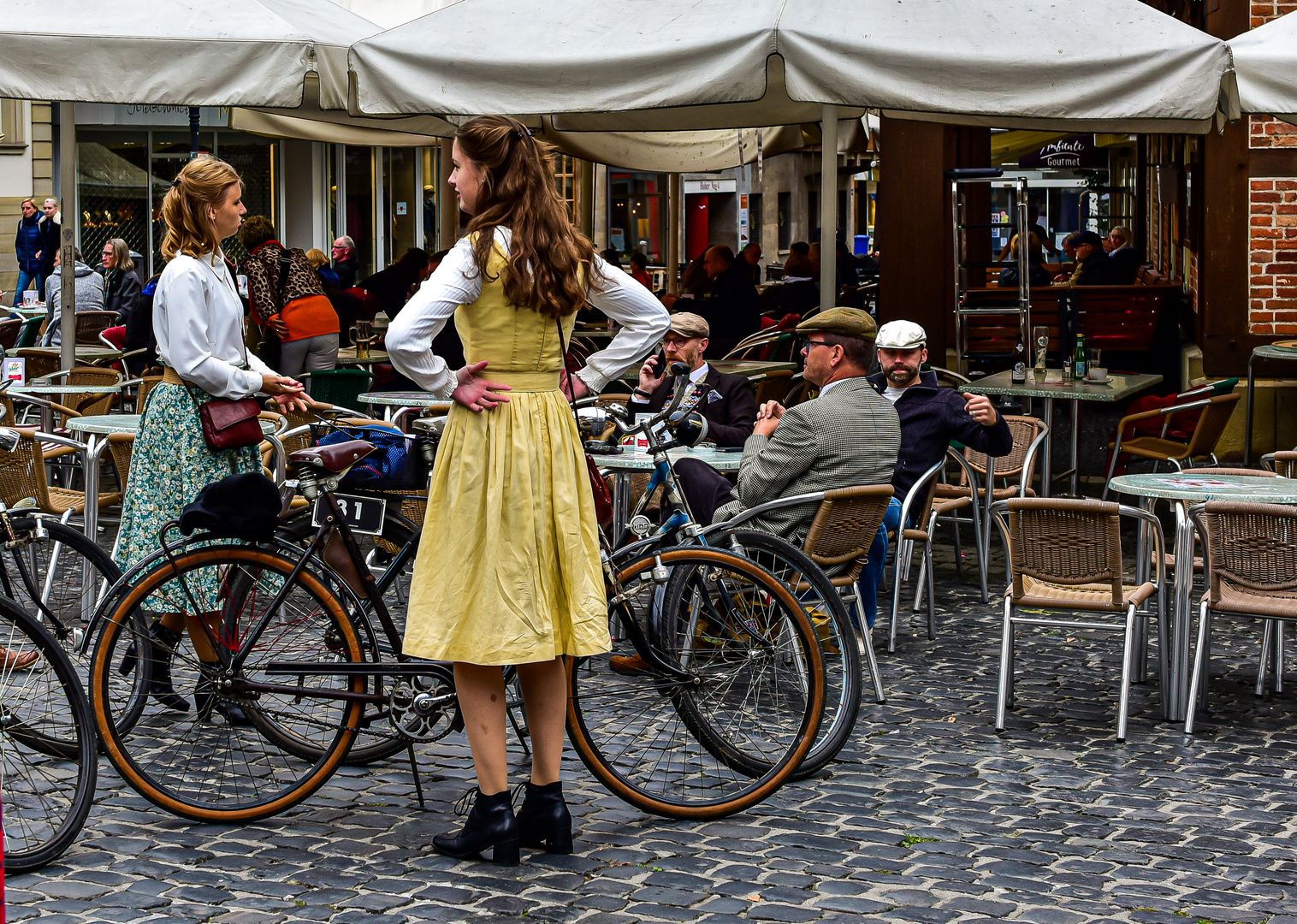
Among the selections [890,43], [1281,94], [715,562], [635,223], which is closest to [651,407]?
[890,43]

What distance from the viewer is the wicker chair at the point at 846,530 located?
5.72 metres

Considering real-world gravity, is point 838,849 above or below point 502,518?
below

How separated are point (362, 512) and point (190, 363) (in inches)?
34.3

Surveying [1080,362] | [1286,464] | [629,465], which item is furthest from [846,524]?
[1080,362]

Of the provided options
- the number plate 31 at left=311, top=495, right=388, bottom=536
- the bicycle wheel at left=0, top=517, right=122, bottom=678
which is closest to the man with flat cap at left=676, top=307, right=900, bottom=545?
the number plate 31 at left=311, top=495, right=388, bottom=536

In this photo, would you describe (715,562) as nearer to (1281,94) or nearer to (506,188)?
(506,188)

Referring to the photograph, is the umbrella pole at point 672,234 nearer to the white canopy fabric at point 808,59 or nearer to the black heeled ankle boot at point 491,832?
the white canopy fabric at point 808,59

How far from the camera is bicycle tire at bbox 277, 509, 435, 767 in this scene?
4.64m

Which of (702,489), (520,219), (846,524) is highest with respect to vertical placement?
(520,219)

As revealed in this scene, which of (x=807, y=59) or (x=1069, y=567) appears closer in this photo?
(x=1069, y=567)

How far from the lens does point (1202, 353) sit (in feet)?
40.7

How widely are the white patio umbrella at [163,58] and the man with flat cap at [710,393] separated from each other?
2220mm

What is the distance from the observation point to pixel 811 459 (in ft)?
19.4

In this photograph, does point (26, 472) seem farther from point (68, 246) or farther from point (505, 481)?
point (505, 481)
